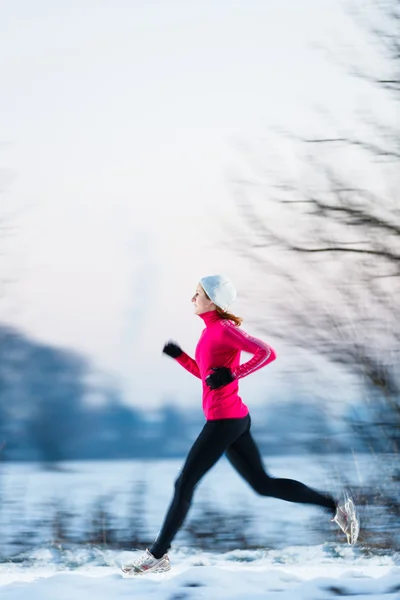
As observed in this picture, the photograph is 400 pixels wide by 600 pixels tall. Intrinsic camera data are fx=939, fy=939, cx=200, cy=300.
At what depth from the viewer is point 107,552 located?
6.71 meters

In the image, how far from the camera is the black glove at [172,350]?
4.80 m

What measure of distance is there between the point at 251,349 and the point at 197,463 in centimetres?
63

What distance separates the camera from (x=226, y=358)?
15.1ft

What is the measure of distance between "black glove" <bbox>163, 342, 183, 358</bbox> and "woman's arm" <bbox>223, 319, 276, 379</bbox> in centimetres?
33

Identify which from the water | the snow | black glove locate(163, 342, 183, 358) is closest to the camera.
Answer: the snow

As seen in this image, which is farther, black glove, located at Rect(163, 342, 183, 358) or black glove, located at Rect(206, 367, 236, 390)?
black glove, located at Rect(163, 342, 183, 358)

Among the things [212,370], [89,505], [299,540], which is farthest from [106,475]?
[212,370]

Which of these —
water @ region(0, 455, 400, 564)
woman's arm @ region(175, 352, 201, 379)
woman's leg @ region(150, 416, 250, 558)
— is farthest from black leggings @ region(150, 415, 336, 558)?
water @ region(0, 455, 400, 564)

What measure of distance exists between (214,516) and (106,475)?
1084 mm

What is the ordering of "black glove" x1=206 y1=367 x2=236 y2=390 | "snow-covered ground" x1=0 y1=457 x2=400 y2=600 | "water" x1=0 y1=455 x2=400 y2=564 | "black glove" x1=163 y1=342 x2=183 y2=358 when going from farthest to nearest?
"water" x1=0 y1=455 x2=400 y2=564 → "snow-covered ground" x1=0 y1=457 x2=400 y2=600 → "black glove" x1=163 y1=342 x2=183 y2=358 → "black glove" x1=206 y1=367 x2=236 y2=390

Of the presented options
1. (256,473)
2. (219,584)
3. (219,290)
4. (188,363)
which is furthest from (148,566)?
(219,290)

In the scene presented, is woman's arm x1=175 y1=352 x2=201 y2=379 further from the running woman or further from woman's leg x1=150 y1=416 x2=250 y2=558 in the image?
woman's leg x1=150 y1=416 x2=250 y2=558

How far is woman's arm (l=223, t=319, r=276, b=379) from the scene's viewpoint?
4.56 metres

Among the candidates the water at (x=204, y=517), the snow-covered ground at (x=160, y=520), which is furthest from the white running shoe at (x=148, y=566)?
the water at (x=204, y=517)
